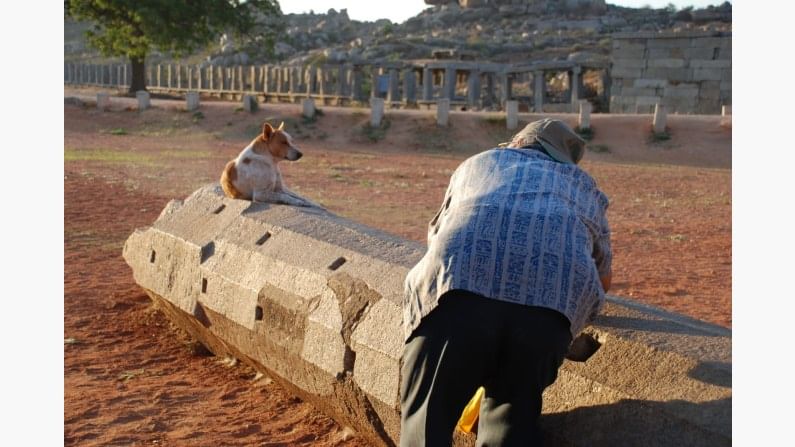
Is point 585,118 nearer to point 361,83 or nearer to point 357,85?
point 357,85

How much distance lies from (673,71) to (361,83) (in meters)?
12.5

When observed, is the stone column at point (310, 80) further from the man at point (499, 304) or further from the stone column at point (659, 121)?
the man at point (499, 304)

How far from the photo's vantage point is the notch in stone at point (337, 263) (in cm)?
527

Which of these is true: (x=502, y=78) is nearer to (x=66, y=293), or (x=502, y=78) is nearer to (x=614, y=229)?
(x=614, y=229)

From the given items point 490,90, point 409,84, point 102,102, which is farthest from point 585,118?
point 102,102

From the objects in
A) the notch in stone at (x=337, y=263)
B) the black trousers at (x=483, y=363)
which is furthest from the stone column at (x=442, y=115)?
the black trousers at (x=483, y=363)

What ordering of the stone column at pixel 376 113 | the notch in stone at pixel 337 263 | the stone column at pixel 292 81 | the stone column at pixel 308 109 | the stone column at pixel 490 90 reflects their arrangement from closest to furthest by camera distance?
the notch in stone at pixel 337 263, the stone column at pixel 376 113, the stone column at pixel 308 109, the stone column at pixel 490 90, the stone column at pixel 292 81

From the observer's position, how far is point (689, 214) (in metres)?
13.5

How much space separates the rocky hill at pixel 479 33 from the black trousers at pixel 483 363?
37143 millimetres

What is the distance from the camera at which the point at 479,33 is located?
58.9 metres

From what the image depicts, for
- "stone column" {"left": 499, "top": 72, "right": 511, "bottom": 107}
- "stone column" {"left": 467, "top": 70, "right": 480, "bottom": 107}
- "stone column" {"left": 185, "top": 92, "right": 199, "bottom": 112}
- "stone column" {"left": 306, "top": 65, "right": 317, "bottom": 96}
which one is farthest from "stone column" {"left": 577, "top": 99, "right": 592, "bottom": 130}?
"stone column" {"left": 306, "top": 65, "right": 317, "bottom": 96}

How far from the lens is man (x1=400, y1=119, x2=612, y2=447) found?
321 centimetres

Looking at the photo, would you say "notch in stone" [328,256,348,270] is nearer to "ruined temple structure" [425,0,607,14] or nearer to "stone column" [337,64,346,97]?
"stone column" [337,64,346,97]

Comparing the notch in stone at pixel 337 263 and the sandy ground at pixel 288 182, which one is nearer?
the notch in stone at pixel 337 263
